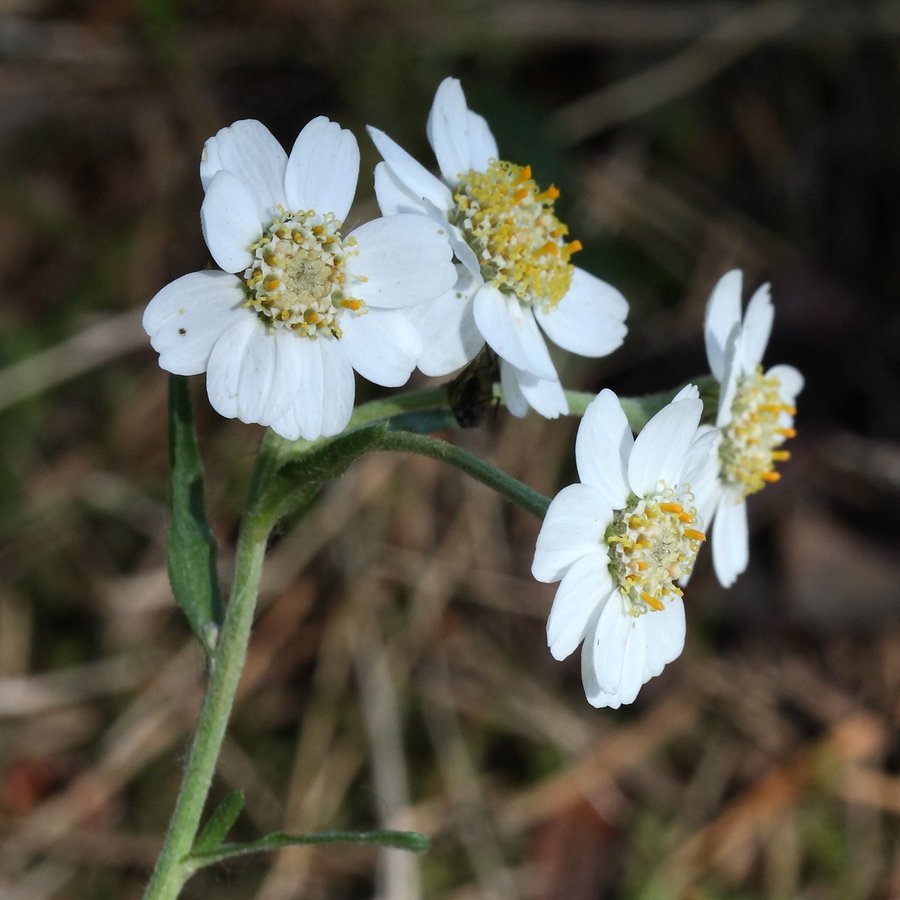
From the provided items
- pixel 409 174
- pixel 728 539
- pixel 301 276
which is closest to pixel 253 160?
pixel 301 276

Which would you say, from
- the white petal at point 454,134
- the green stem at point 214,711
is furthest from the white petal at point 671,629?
the white petal at point 454,134

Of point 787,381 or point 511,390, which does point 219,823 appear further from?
point 787,381

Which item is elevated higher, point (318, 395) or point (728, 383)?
point (318, 395)

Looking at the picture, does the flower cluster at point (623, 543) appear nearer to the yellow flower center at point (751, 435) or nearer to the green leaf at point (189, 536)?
the yellow flower center at point (751, 435)

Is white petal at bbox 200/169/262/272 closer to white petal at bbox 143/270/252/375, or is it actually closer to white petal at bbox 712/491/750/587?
white petal at bbox 143/270/252/375

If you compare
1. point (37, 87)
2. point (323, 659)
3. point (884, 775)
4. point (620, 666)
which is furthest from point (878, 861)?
point (37, 87)
